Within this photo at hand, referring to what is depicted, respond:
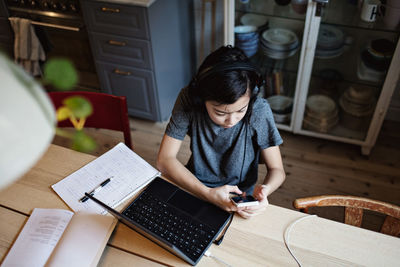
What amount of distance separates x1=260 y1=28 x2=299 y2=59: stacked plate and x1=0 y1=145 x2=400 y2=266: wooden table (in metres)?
1.39

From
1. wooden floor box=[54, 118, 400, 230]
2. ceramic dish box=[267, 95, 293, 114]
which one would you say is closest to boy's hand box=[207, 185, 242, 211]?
wooden floor box=[54, 118, 400, 230]

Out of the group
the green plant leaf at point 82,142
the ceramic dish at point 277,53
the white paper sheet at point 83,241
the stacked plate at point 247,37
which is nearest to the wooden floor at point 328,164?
the ceramic dish at point 277,53

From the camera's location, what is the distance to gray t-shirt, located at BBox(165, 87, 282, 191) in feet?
3.93

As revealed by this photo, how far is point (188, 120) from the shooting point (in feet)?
4.06

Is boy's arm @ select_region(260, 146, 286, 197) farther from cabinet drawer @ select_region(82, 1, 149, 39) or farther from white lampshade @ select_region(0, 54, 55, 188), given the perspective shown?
cabinet drawer @ select_region(82, 1, 149, 39)

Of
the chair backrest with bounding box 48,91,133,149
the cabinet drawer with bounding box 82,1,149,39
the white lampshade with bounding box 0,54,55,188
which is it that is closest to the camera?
the white lampshade with bounding box 0,54,55,188

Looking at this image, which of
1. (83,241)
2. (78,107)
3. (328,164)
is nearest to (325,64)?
(328,164)

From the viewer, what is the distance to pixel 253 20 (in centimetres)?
221

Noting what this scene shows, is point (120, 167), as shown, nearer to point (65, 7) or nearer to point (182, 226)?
point (182, 226)

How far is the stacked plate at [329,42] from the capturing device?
2035 millimetres

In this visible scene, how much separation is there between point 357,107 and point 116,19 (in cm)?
168

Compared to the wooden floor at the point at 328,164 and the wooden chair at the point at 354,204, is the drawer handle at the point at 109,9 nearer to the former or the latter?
the wooden floor at the point at 328,164

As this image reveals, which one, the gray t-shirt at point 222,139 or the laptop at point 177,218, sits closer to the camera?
the laptop at point 177,218

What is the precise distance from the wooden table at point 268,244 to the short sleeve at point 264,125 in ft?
0.85
